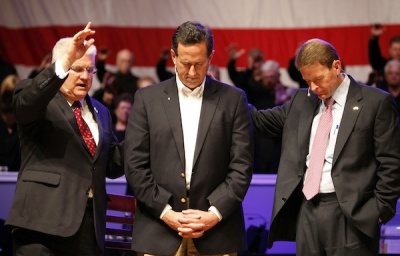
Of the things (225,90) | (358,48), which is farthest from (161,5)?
(225,90)

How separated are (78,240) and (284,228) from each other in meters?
1.10

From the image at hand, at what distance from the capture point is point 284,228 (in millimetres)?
4711

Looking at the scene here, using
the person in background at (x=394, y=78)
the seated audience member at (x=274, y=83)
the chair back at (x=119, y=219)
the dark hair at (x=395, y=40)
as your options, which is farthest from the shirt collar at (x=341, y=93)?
the dark hair at (x=395, y=40)

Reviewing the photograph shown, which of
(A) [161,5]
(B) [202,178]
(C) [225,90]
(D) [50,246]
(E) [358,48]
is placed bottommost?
(D) [50,246]

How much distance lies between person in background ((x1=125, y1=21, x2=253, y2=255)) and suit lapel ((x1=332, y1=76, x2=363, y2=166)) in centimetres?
45

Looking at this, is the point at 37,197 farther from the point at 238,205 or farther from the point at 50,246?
the point at 238,205

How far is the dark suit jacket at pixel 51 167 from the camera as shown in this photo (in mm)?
4270

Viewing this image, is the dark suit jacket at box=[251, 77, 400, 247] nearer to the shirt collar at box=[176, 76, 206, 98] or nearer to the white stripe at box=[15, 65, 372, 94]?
the shirt collar at box=[176, 76, 206, 98]

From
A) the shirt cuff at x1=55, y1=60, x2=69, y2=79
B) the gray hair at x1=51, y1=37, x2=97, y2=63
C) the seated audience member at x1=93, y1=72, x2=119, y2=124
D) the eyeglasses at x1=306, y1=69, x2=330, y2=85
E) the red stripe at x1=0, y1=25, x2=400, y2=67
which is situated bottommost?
the eyeglasses at x1=306, y1=69, x2=330, y2=85

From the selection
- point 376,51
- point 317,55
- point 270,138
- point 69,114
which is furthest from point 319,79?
point 376,51

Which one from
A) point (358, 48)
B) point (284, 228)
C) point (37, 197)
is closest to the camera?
point (37, 197)

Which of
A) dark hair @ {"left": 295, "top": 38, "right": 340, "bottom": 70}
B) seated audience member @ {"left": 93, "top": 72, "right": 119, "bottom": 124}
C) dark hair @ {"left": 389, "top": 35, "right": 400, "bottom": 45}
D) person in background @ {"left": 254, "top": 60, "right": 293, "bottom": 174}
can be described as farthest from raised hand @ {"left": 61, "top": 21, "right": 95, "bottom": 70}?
dark hair @ {"left": 389, "top": 35, "right": 400, "bottom": 45}

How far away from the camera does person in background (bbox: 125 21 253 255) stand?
4367mm

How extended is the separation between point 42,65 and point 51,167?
447cm
